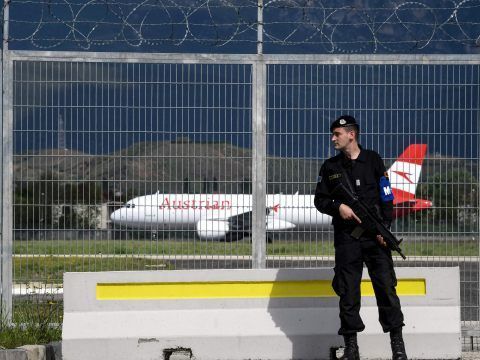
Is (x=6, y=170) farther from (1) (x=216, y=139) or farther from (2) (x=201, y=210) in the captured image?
(1) (x=216, y=139)

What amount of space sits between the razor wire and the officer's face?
2.09m

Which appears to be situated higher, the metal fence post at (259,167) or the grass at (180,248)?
the metal fence post at (259,167)

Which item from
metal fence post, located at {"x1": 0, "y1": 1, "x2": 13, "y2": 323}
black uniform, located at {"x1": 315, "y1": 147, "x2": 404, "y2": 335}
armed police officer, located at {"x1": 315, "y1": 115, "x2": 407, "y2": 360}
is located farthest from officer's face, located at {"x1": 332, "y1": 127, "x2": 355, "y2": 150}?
metal fence post, located at {"x1": 0, "y1": 1, "x2": 13, "y2": 323}

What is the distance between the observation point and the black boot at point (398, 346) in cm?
755

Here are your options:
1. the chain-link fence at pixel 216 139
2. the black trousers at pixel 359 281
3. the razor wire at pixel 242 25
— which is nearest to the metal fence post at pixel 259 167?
the chain-link fence at pixel 216 139

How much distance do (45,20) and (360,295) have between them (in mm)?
4176

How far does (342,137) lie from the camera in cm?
777

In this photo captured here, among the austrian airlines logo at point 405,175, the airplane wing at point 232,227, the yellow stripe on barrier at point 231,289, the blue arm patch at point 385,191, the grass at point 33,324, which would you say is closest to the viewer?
the blue arm patch at point 385,191

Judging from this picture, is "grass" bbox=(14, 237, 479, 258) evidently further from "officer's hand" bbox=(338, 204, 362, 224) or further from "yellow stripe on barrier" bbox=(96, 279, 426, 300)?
"officer's hand" bbox=(338, 204, 362, 224)

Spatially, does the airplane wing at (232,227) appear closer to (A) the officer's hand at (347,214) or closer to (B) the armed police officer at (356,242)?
(B) the armed police officer at (356,242)

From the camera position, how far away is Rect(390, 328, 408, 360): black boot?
7555 mm

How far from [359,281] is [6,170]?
384 cm

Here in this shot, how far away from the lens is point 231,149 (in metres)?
9.48

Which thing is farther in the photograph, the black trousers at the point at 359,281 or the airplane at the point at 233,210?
the airplane at the point at 233,210
